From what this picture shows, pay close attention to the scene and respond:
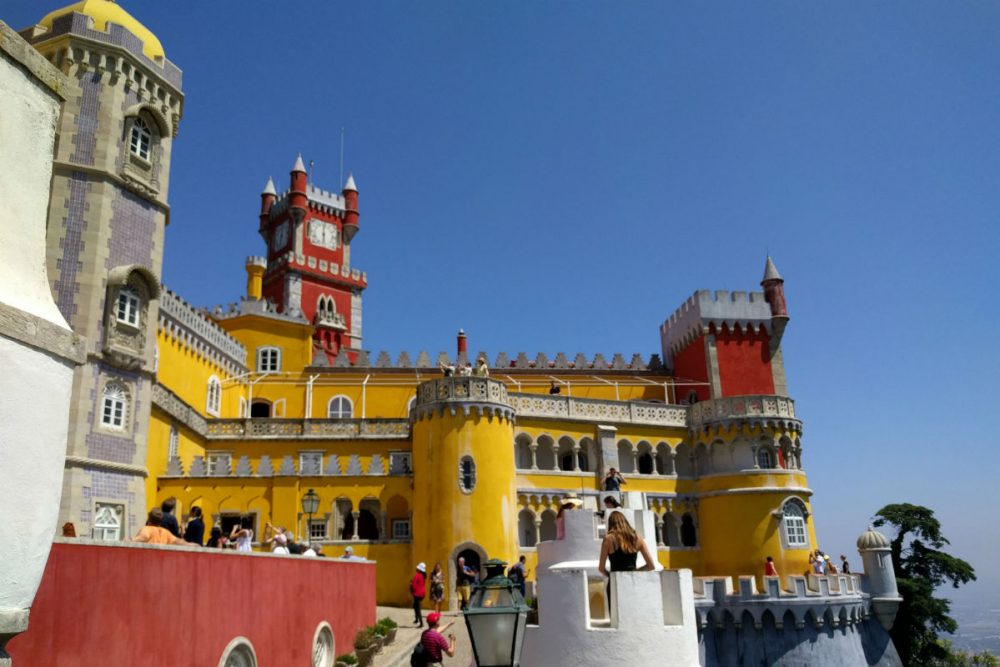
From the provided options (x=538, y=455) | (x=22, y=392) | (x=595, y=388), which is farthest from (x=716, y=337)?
(x=22, y=392)

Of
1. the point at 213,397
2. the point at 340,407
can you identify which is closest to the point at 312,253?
the point at 340,407

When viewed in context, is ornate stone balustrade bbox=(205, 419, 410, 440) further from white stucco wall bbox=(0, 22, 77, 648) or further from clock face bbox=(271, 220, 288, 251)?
white stucco wall bbox=(0, 22, 77, 648)

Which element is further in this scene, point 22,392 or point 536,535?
point 536,535

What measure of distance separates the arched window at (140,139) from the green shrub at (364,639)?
1617 centimetres

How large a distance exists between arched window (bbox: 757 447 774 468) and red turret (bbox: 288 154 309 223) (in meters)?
35.6

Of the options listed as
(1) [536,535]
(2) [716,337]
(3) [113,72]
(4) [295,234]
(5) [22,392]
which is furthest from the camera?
(4) [295,234]

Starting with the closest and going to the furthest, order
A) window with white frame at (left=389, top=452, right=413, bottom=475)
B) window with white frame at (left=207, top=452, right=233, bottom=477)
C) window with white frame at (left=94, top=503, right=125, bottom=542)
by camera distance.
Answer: window with white frame at (left=94, top=503, right=125, bottom=542), window with white frame at (left=207, top=452, right=233, bottom=477), window with white frame at (left=389, top=452, right=413, bottom=475)

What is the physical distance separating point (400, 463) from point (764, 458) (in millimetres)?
17817

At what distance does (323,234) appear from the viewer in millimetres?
58750

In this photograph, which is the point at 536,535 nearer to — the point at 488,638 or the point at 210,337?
the point at 210,337

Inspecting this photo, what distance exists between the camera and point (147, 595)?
12102 mm

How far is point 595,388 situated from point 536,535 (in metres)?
13.1

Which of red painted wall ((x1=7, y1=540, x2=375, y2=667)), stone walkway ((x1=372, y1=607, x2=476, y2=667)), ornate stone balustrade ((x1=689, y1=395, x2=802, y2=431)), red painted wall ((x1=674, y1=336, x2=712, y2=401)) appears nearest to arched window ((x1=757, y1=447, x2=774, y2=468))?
ornate stone balustrade ((x1=689, y1=395, x2=802, y2=431))

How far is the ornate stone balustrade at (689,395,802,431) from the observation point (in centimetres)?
3834
